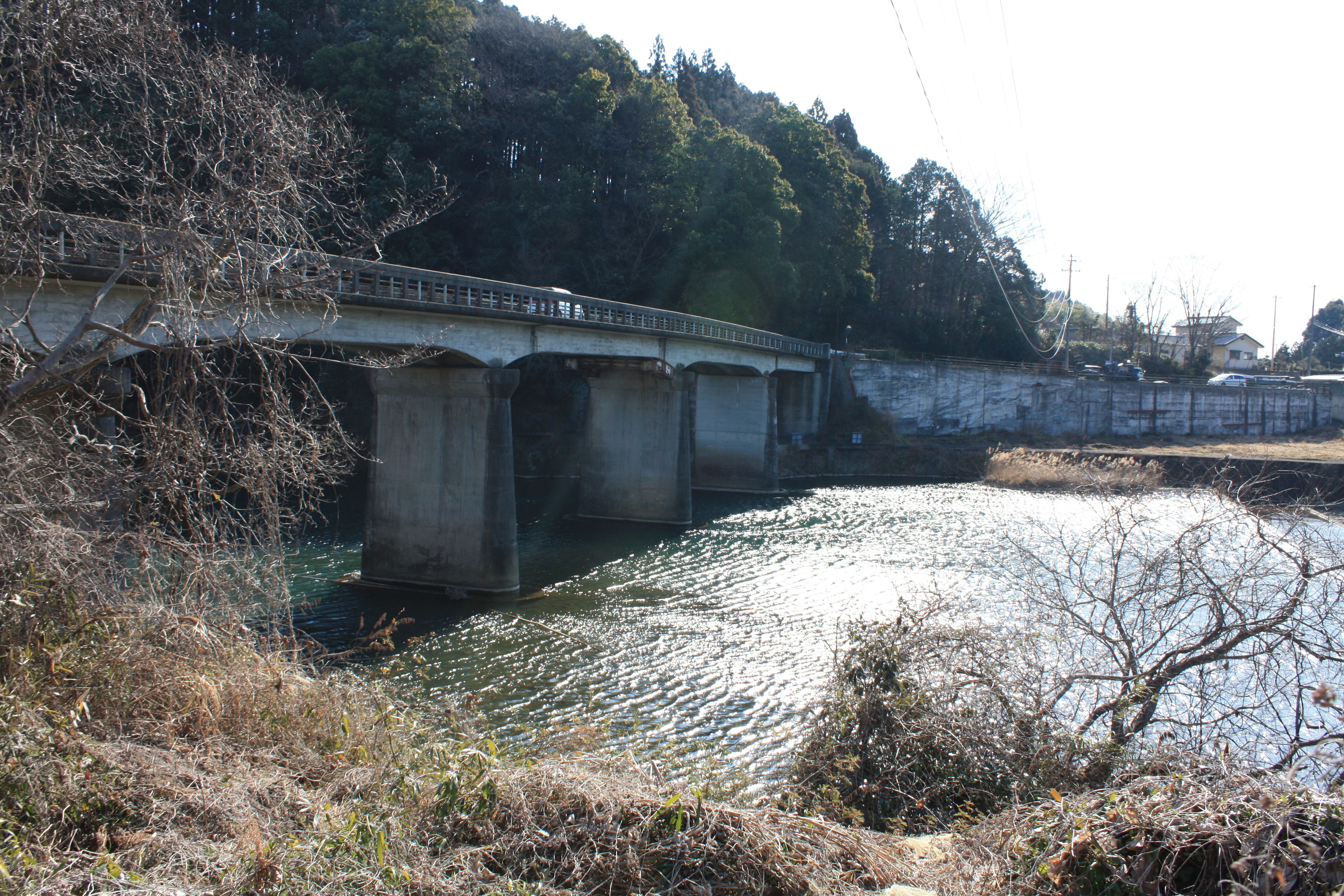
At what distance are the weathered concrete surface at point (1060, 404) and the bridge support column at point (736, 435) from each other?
14134mm

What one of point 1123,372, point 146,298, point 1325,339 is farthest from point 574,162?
point 1325,339

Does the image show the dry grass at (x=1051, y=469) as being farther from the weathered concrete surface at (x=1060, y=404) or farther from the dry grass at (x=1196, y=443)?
the weathered concrete surface at (x=1060, y=404)

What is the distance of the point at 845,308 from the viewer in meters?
62.2

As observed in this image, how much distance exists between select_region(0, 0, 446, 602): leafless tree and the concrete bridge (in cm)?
66

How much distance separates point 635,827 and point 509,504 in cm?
1721

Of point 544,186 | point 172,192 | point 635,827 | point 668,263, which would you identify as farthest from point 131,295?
point 668,263

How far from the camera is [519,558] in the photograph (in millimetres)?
25594

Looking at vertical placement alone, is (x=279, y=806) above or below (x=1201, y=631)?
below

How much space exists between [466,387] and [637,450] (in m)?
12.5

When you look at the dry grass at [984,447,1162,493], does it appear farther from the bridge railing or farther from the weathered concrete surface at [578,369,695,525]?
the weathered concrete surface at [578,369,695,525]

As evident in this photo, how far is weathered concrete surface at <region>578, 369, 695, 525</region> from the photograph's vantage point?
33188 mm

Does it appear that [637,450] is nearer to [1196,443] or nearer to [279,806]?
[279,806]

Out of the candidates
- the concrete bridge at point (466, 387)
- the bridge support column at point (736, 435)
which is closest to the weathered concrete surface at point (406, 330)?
the concrete bridge at point (466, 387)

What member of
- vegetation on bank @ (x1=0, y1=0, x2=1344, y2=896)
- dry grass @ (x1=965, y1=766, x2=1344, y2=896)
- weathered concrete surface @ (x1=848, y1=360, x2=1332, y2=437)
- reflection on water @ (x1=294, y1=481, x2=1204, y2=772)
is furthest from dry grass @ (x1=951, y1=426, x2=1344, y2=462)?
dry grass @ (x1=965, y1=766, x2=1344, y2=896)
